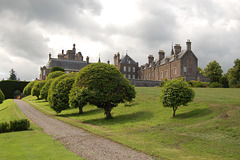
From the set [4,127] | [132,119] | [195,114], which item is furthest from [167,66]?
[4,127]

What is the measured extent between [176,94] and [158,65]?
52090mm

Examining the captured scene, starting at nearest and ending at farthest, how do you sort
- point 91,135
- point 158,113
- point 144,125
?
point 91,135 < point 144,125 < point 158,113

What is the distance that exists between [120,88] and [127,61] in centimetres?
5679

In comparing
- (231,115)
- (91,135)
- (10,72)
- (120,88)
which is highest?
(10,72)

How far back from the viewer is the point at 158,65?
6881 centimetres

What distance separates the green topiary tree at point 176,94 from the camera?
17422mm

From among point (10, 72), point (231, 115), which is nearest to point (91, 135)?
point (231, 115)

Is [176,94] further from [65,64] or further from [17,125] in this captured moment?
[65,64]

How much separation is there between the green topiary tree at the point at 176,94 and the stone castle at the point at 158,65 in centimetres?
3545

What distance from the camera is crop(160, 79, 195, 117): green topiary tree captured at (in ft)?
57.2

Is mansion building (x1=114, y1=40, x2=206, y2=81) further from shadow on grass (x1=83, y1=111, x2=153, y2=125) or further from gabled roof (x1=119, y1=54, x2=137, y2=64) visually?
shadow on grass (x1=83, y1=111, x2=153, y2=125)

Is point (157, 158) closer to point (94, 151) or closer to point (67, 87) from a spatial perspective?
point (94, 151)

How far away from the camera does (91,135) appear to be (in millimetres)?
14016

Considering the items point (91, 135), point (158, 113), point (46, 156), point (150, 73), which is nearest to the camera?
point (46, 156)
